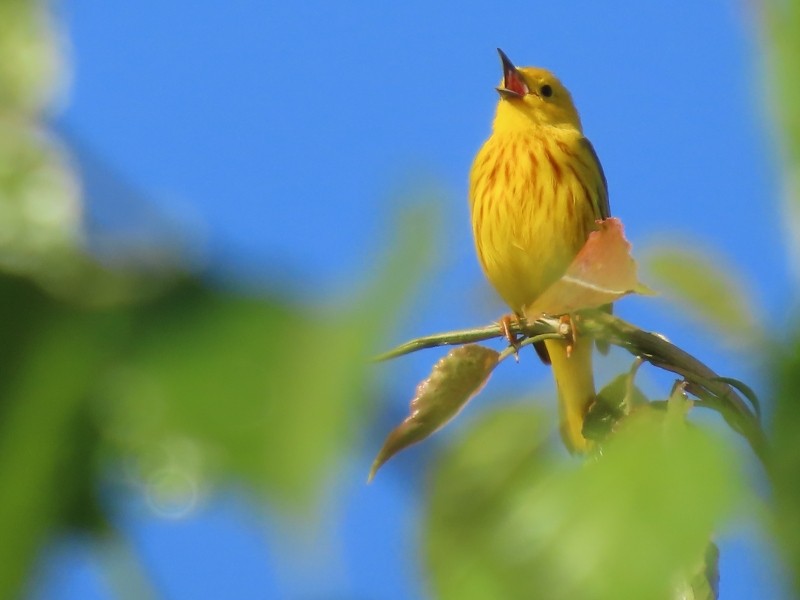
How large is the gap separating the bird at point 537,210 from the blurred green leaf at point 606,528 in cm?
225

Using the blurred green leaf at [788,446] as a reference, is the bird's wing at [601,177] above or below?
below

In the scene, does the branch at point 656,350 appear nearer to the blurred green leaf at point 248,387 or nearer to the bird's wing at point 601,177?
the blurred green leaf at point 248,387

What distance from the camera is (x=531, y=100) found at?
3.23 meters

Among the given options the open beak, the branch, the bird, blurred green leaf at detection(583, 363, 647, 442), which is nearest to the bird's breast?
the bird

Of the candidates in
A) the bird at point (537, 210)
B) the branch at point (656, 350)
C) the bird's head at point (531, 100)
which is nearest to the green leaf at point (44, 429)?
the branch at point (656, 350)

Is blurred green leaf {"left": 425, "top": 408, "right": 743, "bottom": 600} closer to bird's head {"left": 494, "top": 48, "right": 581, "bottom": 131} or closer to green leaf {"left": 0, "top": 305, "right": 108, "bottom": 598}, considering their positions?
green leaf {"left": 0, "top": 305, "right": 108, "bottom": 598}

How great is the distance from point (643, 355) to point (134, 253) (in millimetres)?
814

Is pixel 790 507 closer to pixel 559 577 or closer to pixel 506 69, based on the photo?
pixel 559 577

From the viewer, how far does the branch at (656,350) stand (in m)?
0.86

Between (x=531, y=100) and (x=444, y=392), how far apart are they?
244cm

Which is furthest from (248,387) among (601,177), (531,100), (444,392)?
(531,100)

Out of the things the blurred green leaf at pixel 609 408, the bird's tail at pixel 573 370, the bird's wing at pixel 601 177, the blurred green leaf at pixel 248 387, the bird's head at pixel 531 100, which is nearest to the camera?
the blurred green leaf at pixel 248 387

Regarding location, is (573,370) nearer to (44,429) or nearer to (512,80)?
(512,80)

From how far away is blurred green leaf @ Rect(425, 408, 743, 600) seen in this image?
0.84 feet
